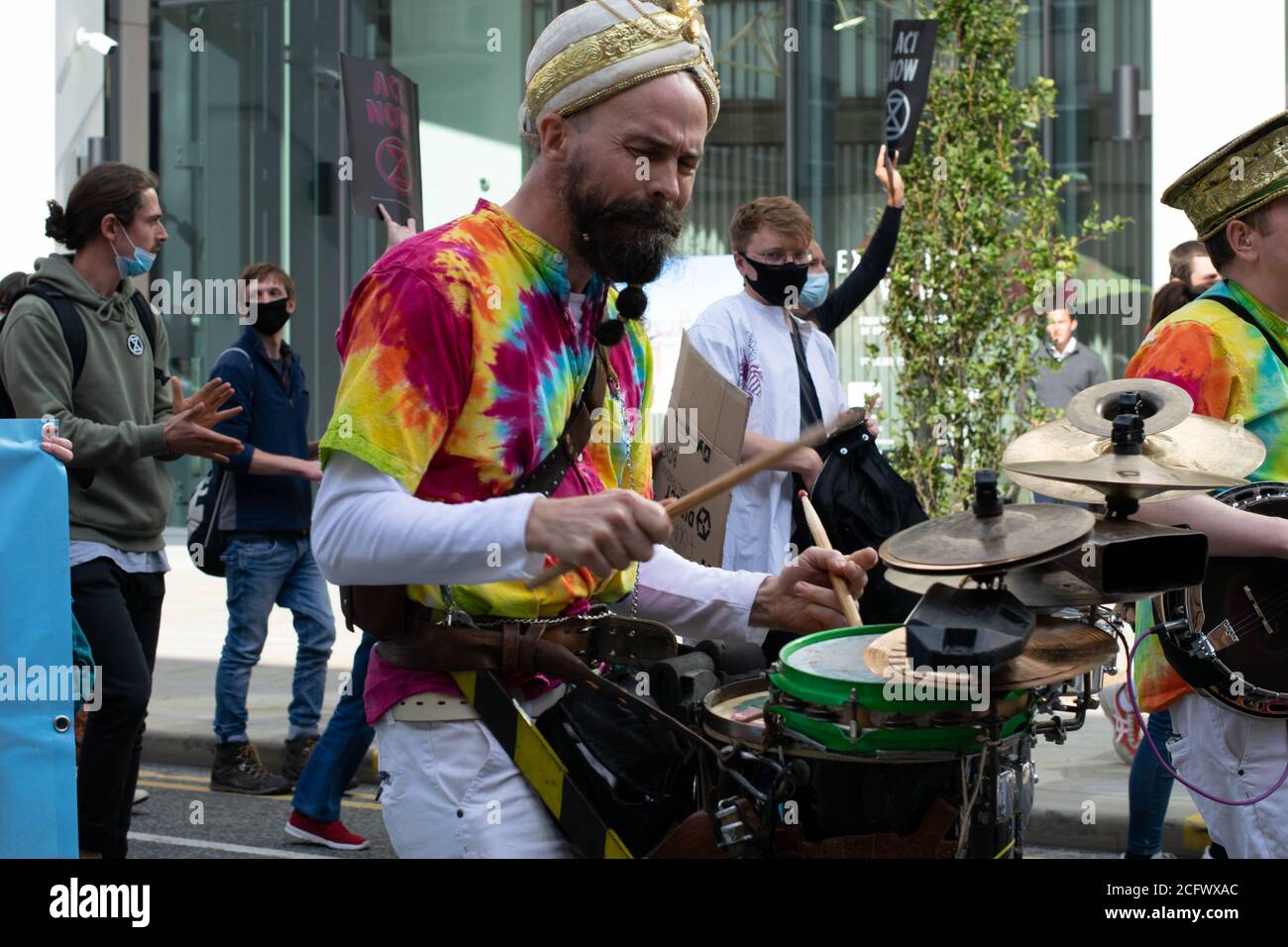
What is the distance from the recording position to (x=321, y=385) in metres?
16.0

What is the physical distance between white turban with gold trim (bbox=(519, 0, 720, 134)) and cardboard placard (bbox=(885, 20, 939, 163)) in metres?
5.19

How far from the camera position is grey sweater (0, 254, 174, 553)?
484 centimetres

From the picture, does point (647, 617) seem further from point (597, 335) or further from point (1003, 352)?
point (1003, 352)

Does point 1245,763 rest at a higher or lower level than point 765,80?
lower

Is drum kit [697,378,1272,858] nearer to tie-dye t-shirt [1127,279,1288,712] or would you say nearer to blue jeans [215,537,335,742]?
tie-dye t-shirt [1127,279,1288,712]

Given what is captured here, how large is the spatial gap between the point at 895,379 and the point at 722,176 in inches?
245

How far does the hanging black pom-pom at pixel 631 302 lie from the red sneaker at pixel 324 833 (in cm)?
390

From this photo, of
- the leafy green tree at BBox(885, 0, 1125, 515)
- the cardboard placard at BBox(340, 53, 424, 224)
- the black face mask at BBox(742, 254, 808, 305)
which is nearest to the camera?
the black face mask at BBox(742, 254, 808, 305)

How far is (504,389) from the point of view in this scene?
2309 millimetres

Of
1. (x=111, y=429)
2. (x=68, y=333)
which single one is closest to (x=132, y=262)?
(x=68, y=333)

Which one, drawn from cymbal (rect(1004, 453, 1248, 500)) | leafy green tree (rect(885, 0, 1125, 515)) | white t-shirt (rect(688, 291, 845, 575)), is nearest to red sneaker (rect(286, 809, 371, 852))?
white t-shirt (rect(688, 291, 845, 575))

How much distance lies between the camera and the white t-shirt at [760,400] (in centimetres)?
529

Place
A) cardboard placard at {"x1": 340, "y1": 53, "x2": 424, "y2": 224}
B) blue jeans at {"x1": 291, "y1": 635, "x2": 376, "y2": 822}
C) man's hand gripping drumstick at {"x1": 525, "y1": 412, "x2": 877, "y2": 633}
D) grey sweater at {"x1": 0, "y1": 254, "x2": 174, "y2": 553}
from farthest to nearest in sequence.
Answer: cardboard placard at {"x1": 340, "y1": 53, "x2": 424, "y2": 224} < blue jeans at {"x1": 291, "y1": 635, "x2": 376, "y2": 822} < grey sweater at {"x1": 0, "y1": 254, "x2": 174, "y2": 553} < man's hand gripping drumstick at {"x1": 525, "y1": 412, "x2": 877, "y2": 633}
